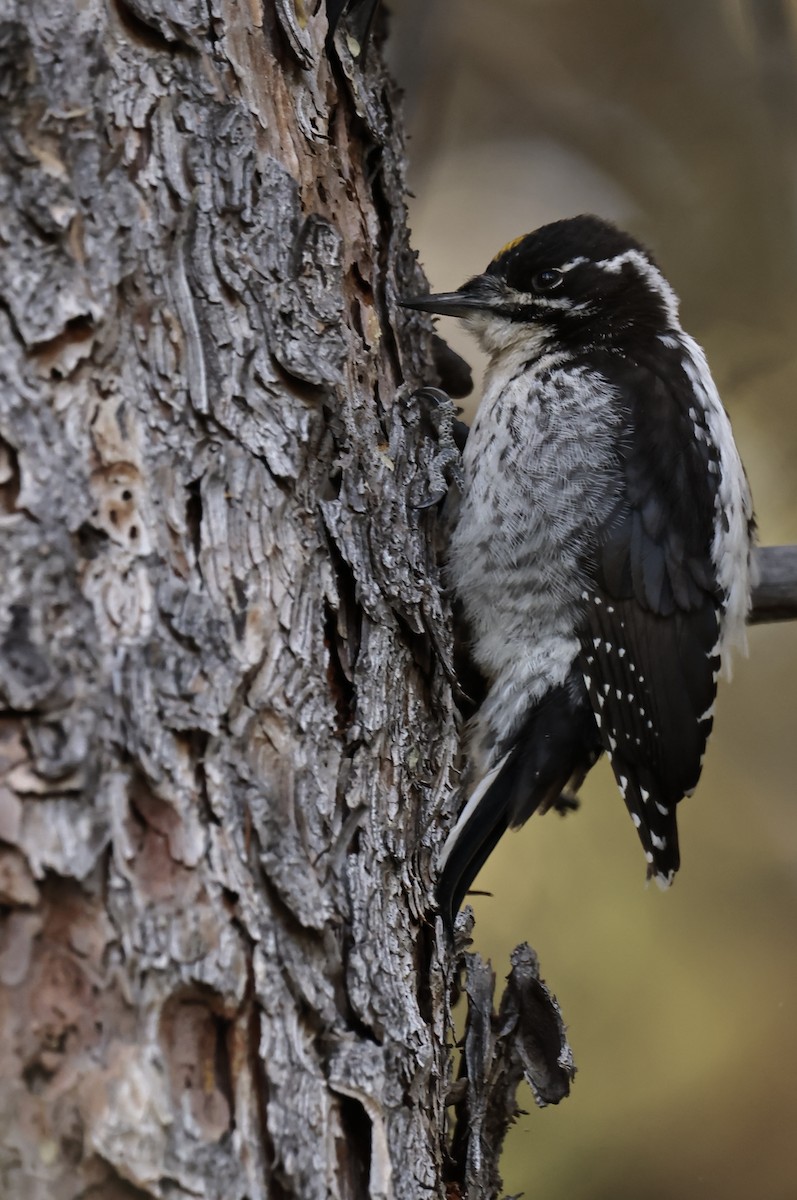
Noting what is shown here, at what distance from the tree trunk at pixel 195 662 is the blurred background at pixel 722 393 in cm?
187

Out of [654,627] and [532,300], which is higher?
[532,300]

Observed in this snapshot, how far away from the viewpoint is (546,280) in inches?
105

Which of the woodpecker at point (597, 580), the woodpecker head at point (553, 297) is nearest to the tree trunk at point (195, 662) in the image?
the woodpecker at point (597, 580)

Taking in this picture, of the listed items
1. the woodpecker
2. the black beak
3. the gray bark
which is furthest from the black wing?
the gray bark

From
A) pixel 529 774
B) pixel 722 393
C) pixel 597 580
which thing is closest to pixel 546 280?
pixel 597 580

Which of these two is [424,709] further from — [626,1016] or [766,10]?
[766,10]

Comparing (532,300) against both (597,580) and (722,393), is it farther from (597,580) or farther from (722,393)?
(722,393)

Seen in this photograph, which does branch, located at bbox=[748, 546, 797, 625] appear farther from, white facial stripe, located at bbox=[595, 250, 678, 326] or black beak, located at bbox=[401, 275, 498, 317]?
black beak, located at bbox=[401, 275, 498, 317]

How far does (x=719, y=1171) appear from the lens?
3.49m

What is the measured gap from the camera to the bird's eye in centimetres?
268

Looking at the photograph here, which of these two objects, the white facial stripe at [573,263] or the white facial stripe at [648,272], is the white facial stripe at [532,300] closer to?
the white facial stripe at [573,263]

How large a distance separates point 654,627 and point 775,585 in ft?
0.88

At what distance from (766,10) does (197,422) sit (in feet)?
10.00

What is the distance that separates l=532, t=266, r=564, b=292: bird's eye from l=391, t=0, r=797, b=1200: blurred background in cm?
81
